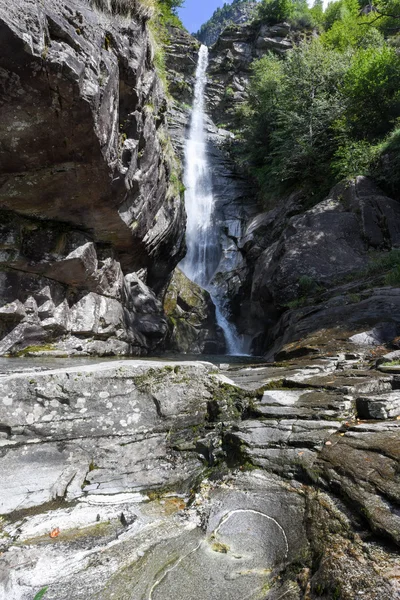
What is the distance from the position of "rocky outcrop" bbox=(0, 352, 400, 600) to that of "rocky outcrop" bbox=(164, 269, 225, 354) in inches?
439

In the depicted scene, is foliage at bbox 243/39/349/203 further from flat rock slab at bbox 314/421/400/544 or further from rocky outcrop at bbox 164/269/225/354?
flat rock slab at bbox 314/421/400/544

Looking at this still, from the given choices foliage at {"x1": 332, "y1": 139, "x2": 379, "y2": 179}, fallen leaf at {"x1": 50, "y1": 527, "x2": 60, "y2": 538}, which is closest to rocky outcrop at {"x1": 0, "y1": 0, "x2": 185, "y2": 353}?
fallen leaf at {"x1": 50, "y1": 527, "x2": 60, "y2": 538}

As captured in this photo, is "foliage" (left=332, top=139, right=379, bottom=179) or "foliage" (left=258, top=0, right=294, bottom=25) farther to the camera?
"foliage" (left=258, top=0, right=294, bottom=25)

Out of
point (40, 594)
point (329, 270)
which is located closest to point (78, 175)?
point (40, 594)

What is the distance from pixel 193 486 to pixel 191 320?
13.7 m

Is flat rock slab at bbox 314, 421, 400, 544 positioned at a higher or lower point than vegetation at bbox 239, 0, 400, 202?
lower

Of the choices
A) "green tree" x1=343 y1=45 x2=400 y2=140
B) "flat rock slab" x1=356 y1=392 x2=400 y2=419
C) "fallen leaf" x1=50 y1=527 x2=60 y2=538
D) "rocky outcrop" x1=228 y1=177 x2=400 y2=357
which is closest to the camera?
"fallen leaf" x1=50 y1=527 x2=60 y2=538

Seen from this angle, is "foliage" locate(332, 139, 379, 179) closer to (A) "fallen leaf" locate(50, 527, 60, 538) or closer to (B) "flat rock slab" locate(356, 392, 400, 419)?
(B) "flat rock slab" locate(356, 392, 400, 419)

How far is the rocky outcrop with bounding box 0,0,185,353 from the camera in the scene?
640cm

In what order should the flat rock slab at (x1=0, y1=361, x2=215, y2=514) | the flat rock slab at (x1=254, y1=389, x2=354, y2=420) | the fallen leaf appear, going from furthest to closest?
the flat rock slab at (x1=254, y1=389, x2=354, y2=420) < the flat rock slab at (x1=0, y1=361, x2=215, y2=514) < the fallen leaf

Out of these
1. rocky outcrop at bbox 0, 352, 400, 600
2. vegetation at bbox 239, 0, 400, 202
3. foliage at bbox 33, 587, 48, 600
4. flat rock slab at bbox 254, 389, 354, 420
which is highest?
vegetation at bbox 239, 0, 400, 202

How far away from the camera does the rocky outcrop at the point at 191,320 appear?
15.5 m

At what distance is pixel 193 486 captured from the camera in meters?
2.81

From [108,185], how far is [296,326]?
5916mm
